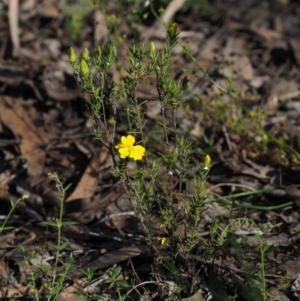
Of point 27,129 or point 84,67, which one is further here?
point 27,129

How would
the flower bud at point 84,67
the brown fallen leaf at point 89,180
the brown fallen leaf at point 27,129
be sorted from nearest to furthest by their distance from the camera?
the flower bud at point 84,67
the brown fallen leaf at point 89,180
the brown fallen leaf at point 27,129

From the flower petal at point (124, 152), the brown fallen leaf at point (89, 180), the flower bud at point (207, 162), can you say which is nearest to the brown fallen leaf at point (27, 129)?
the brown fallen leaf at point (89, 180)

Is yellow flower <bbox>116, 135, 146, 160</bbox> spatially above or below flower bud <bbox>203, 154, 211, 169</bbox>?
above

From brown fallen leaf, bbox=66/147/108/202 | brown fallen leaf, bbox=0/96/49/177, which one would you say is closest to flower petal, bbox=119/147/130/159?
brown fallen leaf, bbox=66/147/108/202

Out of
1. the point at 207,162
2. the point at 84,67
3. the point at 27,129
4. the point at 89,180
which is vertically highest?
the point at 84,67

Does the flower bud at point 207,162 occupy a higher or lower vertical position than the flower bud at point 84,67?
lower

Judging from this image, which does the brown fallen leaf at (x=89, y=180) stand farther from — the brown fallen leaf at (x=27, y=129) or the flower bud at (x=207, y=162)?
the flower bud at (x=207, y=162)

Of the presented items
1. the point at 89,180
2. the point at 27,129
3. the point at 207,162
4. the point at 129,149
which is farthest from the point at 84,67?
the point at 27,129

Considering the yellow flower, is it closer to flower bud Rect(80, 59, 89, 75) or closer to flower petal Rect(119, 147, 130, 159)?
flower petal Rect(119, 147, 130, 159)

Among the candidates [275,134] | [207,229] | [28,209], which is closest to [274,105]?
[275,134]

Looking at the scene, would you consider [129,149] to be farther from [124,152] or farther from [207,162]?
[207,162]

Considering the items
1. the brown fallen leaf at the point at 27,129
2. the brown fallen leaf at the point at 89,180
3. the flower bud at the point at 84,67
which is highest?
the flower bud at the point at 84,67

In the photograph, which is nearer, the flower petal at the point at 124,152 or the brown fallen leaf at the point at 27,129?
the flower petal at the point at 124,152
